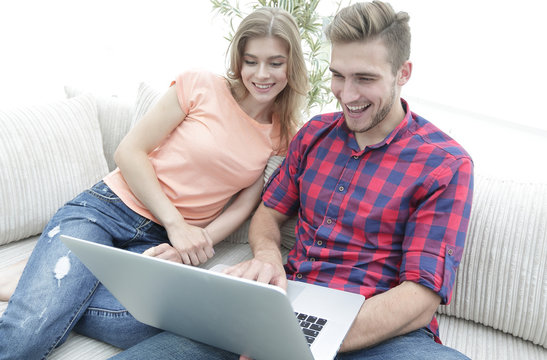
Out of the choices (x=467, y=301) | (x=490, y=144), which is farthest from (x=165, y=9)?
(x=467, y=301)

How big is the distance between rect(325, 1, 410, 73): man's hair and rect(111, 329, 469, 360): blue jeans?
24.7 inches

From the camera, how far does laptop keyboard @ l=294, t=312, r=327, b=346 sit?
91 cm

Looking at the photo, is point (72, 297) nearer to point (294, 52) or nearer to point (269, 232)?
point (269, 232)

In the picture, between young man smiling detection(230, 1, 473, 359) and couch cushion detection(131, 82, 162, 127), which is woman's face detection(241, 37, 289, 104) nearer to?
young man smiling detection(230, 1, 473, 359)

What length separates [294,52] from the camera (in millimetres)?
1420

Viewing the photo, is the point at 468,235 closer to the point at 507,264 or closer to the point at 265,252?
the point at 507,264

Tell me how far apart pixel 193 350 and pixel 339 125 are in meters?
0.68

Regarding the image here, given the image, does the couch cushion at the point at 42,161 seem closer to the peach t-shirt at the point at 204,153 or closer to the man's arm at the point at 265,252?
the peach t-shirt at the point at 204,153

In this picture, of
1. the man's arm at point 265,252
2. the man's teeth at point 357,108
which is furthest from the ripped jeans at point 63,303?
the man's teeth at point 357,108

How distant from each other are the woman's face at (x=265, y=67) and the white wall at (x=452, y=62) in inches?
50.2

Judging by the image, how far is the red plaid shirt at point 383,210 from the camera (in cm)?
104

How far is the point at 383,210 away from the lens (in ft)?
3.71

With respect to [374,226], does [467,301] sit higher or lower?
lower

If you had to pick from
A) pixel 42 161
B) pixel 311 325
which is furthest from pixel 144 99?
pixel 311 325
